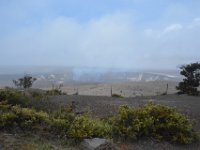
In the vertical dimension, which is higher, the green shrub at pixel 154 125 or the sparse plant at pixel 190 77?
the sparse plant at pixel 190 77

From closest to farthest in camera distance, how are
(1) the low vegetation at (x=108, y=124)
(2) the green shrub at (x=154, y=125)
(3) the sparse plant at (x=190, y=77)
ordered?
(1) the low vegetation at (x=108, y=124)
(2) the green shrub at (x=154, y=125)
(3) the sparse plant at (x=190, y=77)

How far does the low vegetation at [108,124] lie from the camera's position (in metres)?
10.9

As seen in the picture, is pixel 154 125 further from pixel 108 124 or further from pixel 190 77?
pixel 190 77

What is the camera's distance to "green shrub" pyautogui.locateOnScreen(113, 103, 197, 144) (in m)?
11.7

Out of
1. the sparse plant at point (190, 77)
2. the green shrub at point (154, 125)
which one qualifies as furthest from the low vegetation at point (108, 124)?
the sparse plant at point (190, 77)

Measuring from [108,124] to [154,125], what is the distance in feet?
4.10

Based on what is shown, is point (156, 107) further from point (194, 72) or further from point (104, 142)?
point (194, 72)

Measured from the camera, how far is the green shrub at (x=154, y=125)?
461 inches

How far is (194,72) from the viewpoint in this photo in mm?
33500

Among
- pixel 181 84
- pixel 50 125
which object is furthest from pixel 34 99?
pixel 181 84

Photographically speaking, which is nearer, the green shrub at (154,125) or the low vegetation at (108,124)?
the low vegetation at (108,124)

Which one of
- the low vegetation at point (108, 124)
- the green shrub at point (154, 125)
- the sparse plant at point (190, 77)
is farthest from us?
the sparse plant at point (190, 77)

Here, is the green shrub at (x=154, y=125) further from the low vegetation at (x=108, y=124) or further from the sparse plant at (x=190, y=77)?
the sparse plant at (x=190, y=77)

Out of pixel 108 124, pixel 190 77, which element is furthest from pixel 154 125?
pixel 190 77
